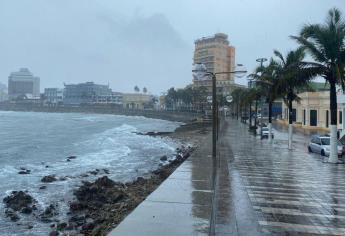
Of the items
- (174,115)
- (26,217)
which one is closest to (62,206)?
(26,217)

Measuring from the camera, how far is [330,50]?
2469 centimetres

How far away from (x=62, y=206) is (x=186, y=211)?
8689 mm

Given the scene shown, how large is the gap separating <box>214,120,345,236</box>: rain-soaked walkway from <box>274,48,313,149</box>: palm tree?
5580 millimetres

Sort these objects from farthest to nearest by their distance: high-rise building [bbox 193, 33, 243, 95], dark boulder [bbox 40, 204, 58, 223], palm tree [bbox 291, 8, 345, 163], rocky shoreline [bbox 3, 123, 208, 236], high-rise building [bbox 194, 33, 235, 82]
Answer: high-rise building [bbox 193, 33, 243, 95] < high-rise building [bbox 194, 33, 235, 82] < palm tree [bbox 291, 8, 345, 163] < dark boulder [bbox 40, 204, 58, 223] < rocky shoreline [bbox 3, 123, 208, 236]

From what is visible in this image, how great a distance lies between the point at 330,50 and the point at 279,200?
1380 cm

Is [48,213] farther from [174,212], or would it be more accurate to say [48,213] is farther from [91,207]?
[174,212]

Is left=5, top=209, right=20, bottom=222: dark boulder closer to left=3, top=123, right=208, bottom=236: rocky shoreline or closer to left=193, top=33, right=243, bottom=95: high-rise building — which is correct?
left=3, top=123, right=208, bottom=236: rocky shoreline

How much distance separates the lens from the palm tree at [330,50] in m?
24.6

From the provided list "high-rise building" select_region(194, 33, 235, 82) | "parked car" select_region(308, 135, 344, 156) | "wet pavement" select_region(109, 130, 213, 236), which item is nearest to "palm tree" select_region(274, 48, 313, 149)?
"parked car" select_region(308, 135, 344, 156)

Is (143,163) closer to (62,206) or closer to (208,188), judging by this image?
(62,206)

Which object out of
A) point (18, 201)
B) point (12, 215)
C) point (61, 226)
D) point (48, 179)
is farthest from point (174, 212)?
point (48, 179)

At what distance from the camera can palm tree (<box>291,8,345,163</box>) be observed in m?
24.6

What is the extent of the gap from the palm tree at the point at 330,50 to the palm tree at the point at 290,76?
0.55m

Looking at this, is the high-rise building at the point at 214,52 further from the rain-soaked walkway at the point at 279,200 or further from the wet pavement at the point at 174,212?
the wet pavement at the point at 174,212
